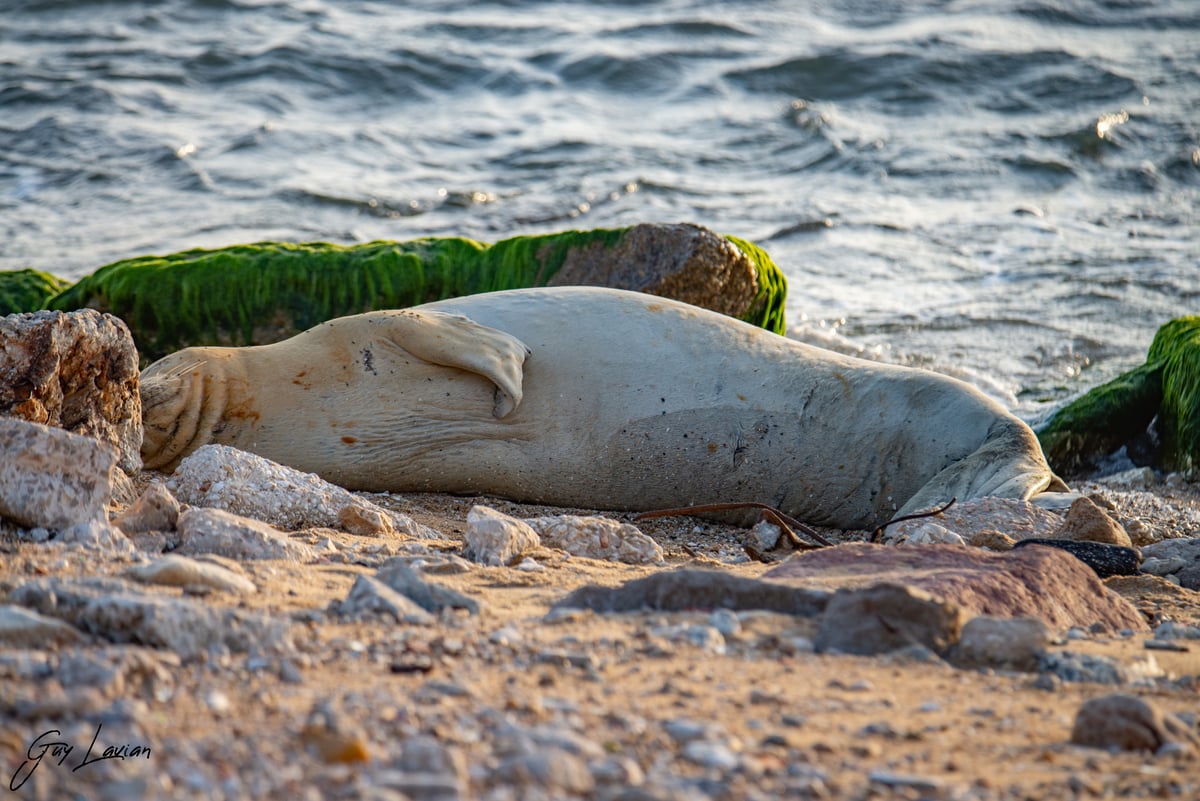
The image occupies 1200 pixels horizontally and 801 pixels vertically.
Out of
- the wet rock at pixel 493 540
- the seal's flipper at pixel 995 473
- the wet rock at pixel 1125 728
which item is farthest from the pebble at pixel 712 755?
the seal's flipper at pixel 995 473

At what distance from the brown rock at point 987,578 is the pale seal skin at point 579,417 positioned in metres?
1.62

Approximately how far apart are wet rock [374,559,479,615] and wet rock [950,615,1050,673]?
96 cm

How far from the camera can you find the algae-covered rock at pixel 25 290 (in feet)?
23.8

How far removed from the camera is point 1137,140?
13.9 metres

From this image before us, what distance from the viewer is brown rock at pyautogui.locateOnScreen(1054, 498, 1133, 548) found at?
12.7ft

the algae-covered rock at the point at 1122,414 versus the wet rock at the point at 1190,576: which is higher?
the wet rock at the point at 1190,576

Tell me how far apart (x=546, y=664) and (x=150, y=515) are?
141cm

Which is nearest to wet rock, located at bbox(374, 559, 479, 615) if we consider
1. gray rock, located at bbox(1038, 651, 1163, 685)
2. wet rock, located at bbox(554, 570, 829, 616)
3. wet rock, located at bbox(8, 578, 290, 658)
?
wet rock, located at bbox(554, 570, 829, 616)

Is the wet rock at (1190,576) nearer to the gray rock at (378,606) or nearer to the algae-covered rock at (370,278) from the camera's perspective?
the gray rock at (378,606)

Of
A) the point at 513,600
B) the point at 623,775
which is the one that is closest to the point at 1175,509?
the point at 513,600

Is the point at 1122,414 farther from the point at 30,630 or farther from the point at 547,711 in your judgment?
the point at 30,630

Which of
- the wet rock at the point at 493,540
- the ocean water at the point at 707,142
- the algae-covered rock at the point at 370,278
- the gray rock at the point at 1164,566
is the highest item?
the wet rock at the point at 493,540
